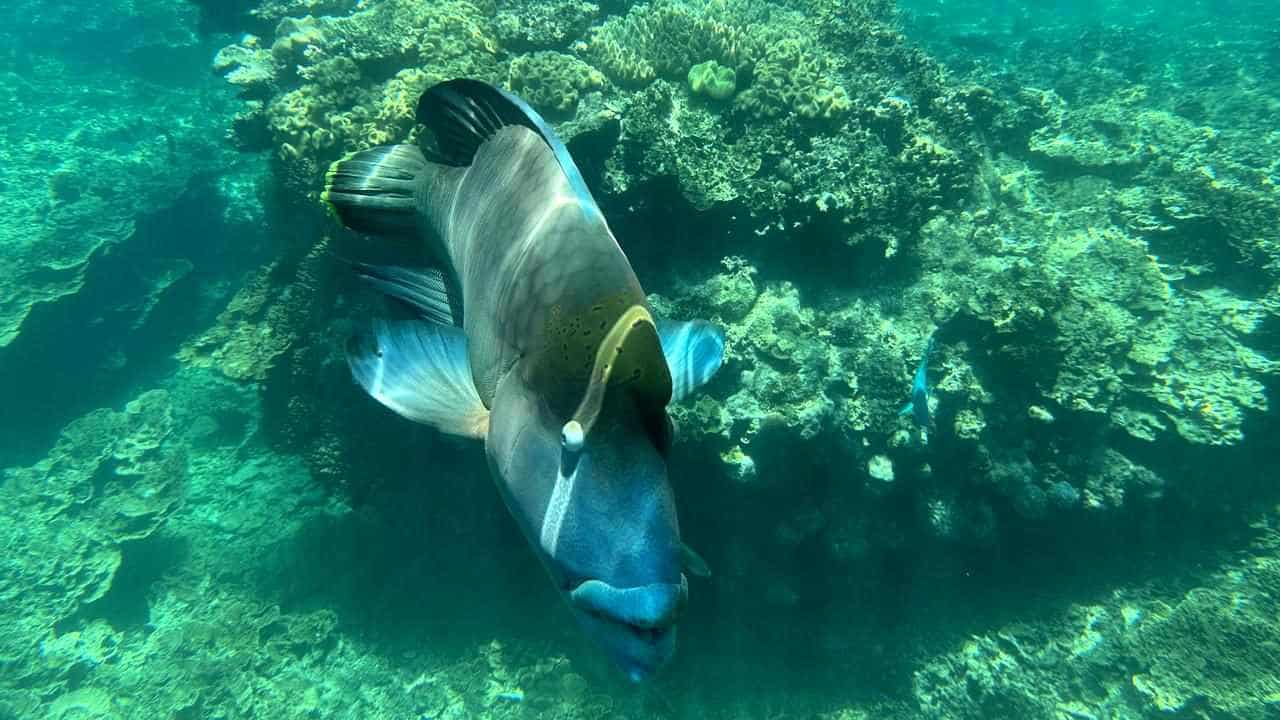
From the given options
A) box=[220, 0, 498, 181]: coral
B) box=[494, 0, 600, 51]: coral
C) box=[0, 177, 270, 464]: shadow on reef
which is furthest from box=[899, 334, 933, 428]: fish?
box=[0, 177, 270, 464]: shadow on reef

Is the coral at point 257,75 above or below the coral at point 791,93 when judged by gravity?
below

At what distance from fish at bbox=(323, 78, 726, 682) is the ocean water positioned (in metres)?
2.42

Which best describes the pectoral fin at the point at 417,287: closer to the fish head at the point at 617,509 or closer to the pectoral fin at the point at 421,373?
the pectoral fin at the point at 421,373

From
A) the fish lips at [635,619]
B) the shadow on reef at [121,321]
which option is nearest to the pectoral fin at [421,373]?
the fish lips at [635,619]

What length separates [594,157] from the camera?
5.29 metres

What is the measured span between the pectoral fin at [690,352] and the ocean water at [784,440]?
252 cm

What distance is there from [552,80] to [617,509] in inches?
217

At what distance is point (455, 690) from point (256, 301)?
582 centimetres

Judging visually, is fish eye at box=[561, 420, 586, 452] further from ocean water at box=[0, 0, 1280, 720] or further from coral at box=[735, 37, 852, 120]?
coral at box=[735, 37, 852, 120]

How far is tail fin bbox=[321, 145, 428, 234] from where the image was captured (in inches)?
101

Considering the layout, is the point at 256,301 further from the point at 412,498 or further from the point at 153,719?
the point at 153,719

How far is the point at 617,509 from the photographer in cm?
94

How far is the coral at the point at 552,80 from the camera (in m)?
5.39

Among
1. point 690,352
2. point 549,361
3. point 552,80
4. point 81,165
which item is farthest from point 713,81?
point 81,165
